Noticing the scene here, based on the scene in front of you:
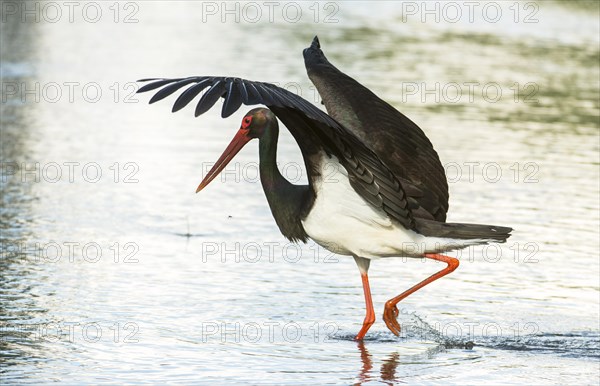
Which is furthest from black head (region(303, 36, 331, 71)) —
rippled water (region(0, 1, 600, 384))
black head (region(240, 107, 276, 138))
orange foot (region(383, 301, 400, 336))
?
orange foot (region(383, 301, 400, 336))

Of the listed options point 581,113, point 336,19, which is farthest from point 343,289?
point 336,19

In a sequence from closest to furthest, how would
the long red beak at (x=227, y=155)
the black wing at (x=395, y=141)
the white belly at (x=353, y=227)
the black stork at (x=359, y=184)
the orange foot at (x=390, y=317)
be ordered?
the black stork at (x=359, y=184) → the white belly at (x=353, y=227) → the long red beak at (x=227, y=155) → the orange foot at (x=390, y=317) → the black wing at (x=395, y=141)

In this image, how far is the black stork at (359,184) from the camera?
7.75 meters

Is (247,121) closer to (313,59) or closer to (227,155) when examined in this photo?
(227,155)

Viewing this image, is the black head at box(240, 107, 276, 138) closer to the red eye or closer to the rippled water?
the red eye

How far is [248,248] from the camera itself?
10.8 meters

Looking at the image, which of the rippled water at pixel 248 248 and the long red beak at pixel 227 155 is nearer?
the rippled water at pixel 248 248

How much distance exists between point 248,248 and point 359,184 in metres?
2.98

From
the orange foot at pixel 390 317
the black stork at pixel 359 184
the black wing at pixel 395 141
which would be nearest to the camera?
the black stork at pixel 359 184

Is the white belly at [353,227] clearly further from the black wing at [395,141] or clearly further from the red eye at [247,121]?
the red eye at [247,121]

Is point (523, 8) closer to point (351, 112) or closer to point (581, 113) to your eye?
point (581, 113)

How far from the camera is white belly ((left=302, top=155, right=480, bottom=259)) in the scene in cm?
802

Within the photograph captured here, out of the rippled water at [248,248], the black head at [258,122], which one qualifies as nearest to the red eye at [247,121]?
the black head at [258,122]

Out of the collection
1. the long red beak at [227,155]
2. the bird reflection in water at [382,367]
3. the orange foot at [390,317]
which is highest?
the long red beak at [227,155]
